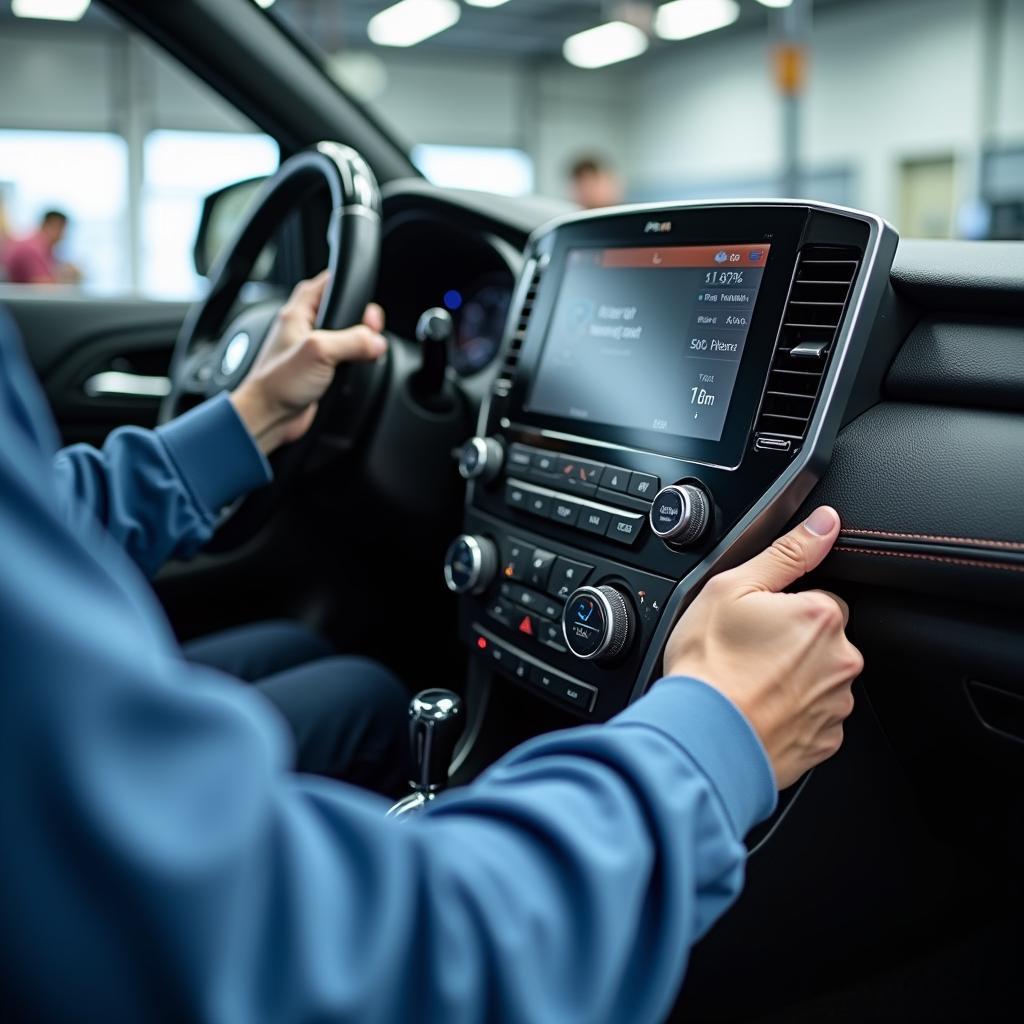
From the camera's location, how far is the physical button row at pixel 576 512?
3.06ft

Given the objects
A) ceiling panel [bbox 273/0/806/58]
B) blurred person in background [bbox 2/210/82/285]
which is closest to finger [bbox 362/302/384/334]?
blurred person in background [bbox 2/210/82/285]

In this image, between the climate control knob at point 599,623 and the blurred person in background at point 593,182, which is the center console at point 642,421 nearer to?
the climate control knob at point 599,623

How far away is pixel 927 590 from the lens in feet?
2.72

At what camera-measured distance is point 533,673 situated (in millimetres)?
1023

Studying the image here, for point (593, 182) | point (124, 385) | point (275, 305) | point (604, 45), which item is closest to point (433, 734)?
point (275, 305)

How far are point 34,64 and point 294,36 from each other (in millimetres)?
10627

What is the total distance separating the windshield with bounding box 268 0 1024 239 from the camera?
29.8ft

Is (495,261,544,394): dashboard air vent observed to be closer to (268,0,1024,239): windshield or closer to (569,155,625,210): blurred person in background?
(569,155,625,210): blurred person in background

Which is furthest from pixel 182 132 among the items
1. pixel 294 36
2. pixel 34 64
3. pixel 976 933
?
pixel 976 933

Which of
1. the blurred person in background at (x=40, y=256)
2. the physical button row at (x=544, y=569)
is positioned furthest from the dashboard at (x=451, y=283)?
the blurred person in background at (x=40, y=256)

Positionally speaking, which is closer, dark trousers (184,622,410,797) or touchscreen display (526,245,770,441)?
touchscreen display (526,245,770,441)

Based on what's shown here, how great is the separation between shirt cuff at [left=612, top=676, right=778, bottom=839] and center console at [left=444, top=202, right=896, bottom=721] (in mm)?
283

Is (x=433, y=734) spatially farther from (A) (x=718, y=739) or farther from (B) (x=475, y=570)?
(A) (x=718, y=739)

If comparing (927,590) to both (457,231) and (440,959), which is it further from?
(457,231)
